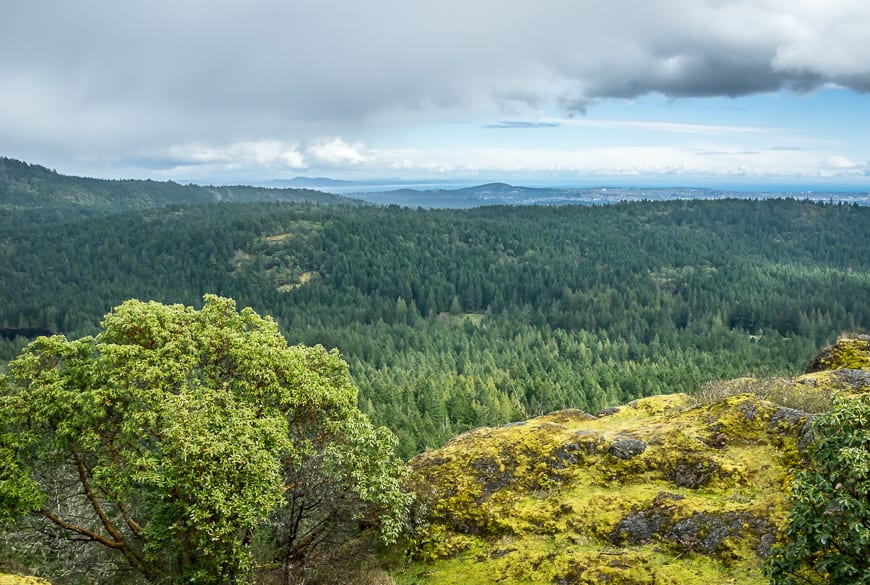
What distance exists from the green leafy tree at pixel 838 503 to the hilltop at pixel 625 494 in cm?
513

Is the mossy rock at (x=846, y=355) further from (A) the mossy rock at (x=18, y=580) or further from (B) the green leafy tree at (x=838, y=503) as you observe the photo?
(A) the mossy rock at (x=18, y=580)

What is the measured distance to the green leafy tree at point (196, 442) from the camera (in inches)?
696

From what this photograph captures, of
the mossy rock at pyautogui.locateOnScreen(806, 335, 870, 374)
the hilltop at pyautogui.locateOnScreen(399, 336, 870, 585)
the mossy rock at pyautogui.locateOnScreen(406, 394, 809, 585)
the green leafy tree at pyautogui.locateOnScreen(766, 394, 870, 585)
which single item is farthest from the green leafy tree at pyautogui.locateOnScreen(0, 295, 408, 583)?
the mossy rock at pyautogui.locateOnScreen(806, 335, 870, 374)

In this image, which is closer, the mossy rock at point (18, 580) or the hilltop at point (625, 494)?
the mossy rock at point (18, 580)

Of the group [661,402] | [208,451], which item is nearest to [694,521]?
[661,402]

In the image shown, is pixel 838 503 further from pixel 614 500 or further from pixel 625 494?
pixel 625 494

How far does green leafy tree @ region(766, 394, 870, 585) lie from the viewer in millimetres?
10930

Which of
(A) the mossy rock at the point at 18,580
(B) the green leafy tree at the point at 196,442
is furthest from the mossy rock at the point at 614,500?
(A) the mossy rock at the point at 18,580

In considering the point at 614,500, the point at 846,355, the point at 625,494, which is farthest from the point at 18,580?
the point at 846,355

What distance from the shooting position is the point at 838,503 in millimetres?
11070

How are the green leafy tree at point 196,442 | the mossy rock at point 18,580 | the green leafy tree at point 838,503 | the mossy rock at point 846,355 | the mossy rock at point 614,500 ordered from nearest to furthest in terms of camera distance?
the green leafy tree at point 838,503
the mossy rock at point 18,580
the mossy rock at point 614,500
the green leafy tree at point 196,442
the mossy rock at point 846,355

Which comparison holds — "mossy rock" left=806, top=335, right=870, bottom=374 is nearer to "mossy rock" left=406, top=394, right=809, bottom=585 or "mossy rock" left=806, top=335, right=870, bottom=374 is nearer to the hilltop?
the hilltop

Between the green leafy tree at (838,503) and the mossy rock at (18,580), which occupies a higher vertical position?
the green leafy tree at (838,503)

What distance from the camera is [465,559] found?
2044cm
